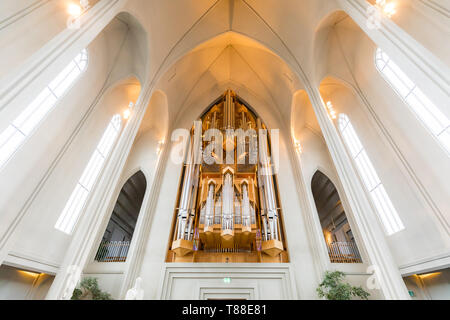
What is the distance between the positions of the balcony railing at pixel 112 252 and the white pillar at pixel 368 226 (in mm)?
7593

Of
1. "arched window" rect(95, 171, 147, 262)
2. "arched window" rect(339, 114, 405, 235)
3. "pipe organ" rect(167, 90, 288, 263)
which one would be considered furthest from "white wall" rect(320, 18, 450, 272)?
"arched window" rect(95, 171, 147, 262)

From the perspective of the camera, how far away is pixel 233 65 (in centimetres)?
1289

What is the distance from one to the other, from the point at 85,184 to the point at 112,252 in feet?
8.97

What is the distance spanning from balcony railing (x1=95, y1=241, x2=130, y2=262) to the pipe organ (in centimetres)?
170

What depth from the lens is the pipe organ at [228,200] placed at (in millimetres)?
7098

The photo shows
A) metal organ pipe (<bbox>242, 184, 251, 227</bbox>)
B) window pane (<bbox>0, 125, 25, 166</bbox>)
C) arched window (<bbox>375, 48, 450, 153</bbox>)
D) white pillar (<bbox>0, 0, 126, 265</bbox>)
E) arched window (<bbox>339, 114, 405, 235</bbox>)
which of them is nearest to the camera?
white pillar (<bbox>0, 0, 126, 265</bbox>)

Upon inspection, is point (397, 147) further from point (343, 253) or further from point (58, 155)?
point (58, 155)

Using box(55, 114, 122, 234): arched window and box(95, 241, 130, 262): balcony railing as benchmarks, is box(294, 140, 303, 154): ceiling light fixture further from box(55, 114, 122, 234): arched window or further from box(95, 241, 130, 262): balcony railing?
box(95, 241, 130, 262): balcony railing

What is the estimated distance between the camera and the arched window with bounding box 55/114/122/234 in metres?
6.34

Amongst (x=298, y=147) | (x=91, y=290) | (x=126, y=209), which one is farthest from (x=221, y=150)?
(x=126, y=209)

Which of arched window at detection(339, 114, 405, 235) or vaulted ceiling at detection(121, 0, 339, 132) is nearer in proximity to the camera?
arched window at detection(339, 114, 405, 235)

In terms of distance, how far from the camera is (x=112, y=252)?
7.64 m

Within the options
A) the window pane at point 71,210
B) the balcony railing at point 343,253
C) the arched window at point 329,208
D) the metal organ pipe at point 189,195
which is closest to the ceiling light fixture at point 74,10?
the window pane at point 71,210

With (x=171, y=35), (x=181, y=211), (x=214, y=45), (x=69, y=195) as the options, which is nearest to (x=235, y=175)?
(x=181, y=211)
